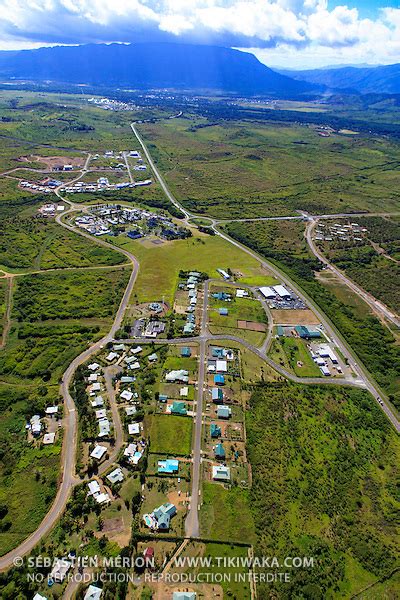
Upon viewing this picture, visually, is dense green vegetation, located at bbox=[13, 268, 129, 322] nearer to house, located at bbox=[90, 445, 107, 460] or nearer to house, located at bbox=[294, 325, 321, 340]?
house, located at bbox=[90, 445, 107, 460]

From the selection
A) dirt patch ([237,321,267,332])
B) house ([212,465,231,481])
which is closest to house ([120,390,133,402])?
house ([212,465,231,481])

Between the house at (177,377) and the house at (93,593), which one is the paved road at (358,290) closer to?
the house at (177,377)

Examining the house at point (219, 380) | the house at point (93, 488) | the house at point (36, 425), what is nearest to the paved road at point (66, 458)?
the house at point (93, 488)

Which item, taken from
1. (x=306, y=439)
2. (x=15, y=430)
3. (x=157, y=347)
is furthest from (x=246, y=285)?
(x=15, y=430)

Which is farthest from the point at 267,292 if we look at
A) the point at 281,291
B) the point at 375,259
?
the point at 375,259

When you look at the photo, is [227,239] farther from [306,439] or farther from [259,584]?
[259,584]

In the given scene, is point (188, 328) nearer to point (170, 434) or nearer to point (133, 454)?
point (170, 434)

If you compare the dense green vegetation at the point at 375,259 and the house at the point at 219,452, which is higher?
the dense green vegetation at the point at 375,259
